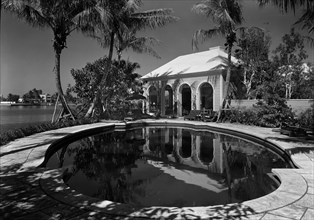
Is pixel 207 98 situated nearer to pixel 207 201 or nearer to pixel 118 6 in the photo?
pixel 118 6

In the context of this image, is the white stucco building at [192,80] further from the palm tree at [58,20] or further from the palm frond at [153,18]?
the palm tree at [58,20]

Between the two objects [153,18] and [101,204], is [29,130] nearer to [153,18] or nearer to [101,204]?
[101,204]

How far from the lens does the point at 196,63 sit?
2347 cm

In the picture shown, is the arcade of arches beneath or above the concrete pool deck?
above

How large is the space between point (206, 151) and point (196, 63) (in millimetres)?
15053

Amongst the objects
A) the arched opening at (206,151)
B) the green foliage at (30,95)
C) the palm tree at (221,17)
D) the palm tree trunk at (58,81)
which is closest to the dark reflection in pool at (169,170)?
the arched opening at (206,151)

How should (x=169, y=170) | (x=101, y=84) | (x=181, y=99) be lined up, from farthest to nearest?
(x=181, y=99)
(x=101, y=84)
(x=169, y=170)

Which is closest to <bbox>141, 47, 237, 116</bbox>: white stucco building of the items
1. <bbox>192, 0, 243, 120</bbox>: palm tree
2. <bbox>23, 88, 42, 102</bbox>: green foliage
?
<bbox>192, 0, 243, 120</bbox>: palm tree

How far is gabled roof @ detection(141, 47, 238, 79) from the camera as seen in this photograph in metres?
20.7

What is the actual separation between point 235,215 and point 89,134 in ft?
39.3

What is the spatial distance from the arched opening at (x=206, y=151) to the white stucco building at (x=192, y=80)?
26.1 ft

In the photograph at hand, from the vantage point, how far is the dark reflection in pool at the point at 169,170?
5.34 metres

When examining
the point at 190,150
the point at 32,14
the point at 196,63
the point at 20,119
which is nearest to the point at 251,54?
the point at 196,63

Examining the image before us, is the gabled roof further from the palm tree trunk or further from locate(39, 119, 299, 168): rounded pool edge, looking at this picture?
the palm tree trunk
